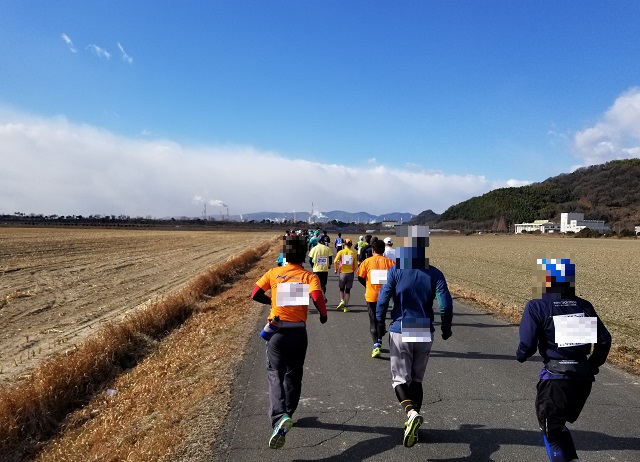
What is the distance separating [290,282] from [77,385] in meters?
3.88

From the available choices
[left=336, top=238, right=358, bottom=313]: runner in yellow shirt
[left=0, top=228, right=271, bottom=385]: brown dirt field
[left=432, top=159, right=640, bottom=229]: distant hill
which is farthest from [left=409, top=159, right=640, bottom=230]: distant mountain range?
[left=336, top=238, right=358, bottom=313]: runner in yellow shirt

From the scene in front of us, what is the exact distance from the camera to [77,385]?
6184 millimetres

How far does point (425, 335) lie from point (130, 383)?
14.4 ft

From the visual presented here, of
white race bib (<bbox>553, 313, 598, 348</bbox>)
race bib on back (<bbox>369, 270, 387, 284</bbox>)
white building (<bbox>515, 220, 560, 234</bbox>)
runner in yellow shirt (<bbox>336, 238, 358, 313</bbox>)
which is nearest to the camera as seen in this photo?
white race bib (<bbox>553, 313, 598, 348</bbox>)

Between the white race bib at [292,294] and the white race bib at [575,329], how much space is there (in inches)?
81.6

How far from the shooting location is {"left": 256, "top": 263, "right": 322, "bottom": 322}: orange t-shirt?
4.26m

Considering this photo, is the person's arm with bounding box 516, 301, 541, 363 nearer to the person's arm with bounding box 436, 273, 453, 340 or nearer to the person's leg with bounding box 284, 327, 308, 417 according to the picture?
the person's arm with bounding box 436, 273, 453, 340

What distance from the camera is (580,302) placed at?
10.8 feet

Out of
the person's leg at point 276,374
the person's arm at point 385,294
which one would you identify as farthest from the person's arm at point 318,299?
the person's arm at point 385,294

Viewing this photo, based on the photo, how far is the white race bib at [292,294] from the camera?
426 cm

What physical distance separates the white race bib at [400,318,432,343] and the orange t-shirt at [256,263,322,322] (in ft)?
2.97

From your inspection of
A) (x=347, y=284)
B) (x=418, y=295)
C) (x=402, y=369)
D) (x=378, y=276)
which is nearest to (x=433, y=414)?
(x=402, y=369)

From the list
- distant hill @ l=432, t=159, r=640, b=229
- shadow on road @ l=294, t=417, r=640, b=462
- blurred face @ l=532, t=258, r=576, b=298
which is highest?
distant hill @ l=432, t=159, r=640, b=229

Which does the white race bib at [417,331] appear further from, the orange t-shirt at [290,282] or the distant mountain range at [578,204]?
the distant mountain range at [578,204]
